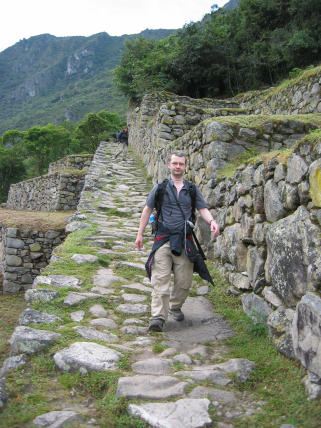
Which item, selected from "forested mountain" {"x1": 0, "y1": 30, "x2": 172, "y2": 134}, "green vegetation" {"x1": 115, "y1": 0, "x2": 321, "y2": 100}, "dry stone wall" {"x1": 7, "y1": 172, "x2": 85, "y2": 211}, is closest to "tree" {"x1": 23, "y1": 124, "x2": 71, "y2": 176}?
"dry stone wall" {"x1": 7, "y1": 172, "x2": 85, "y2": 211}

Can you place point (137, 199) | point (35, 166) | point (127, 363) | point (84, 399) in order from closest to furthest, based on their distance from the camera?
point (84, 399) → point (127, 363) → point (137, 199) → point (35, 166)

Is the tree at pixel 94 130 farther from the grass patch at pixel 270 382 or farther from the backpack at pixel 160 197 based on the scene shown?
the grass patch at pixel 270 382

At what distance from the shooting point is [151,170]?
35.7 ft

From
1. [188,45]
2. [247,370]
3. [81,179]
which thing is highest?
[188,45]

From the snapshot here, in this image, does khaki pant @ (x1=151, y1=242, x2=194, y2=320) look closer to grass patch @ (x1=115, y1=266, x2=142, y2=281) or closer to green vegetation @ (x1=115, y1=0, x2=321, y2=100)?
grass patch @ (x1=115, y1=266, x2=142, y2=281)

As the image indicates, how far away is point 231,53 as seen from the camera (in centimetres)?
1730

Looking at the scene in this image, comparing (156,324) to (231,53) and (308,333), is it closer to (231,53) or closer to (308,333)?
(308,333)

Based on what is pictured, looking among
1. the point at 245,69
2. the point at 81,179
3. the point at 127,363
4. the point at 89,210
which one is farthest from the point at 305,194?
the point at 245,69

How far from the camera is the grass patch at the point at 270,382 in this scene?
1.76 metres

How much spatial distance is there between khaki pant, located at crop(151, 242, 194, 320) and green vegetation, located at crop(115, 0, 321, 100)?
1414 centimetres

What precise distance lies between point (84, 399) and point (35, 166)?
3595 centimetres

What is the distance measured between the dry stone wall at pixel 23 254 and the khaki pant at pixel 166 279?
4.67 meters

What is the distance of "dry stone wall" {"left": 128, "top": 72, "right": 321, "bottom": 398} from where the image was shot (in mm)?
2127

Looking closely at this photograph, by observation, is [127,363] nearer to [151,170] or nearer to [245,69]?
[151,170]
